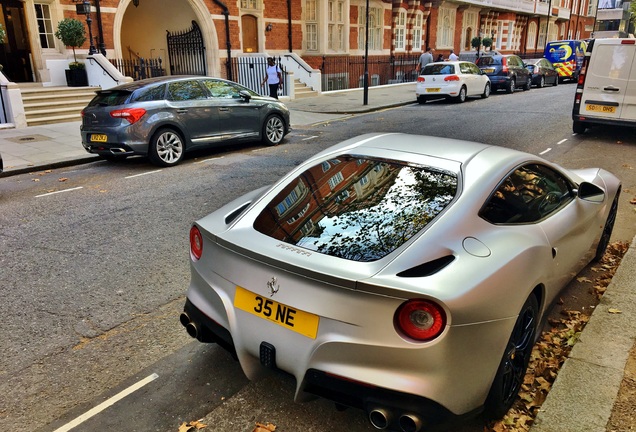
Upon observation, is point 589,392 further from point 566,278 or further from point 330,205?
point 330,205

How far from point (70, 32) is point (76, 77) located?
1392mm

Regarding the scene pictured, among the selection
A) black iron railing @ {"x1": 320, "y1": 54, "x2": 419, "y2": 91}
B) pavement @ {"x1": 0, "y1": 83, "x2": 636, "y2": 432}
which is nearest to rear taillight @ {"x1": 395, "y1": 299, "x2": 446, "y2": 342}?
pavement @ {"x1": 0, "y1": 83, "x2": 636, "y2": 432}

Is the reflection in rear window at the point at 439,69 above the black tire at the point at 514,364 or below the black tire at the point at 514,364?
above

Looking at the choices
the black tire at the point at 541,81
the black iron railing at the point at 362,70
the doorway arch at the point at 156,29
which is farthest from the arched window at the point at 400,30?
the doorway arch at the point at 156,29

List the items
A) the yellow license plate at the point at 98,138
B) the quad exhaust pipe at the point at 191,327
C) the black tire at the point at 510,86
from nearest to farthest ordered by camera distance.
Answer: the quad exhaust pipe at the point at 191,327
the yellow license plate at the point at 98,138
the black tire at the point at 510,86

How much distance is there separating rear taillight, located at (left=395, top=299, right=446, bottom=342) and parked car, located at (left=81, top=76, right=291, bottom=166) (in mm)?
8090

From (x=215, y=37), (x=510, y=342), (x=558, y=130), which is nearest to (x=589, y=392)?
(x=510, y=342)

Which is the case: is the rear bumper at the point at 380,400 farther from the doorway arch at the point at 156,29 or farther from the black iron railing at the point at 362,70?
the black iron railing at the point at 362,70

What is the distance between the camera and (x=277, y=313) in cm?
255

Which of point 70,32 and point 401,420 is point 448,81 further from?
point 401,420

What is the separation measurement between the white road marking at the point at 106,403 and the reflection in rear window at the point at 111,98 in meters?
7.37

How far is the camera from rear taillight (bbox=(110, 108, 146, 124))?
916 cm

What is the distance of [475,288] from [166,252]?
3790 millimetres

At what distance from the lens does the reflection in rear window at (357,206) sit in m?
2.69
